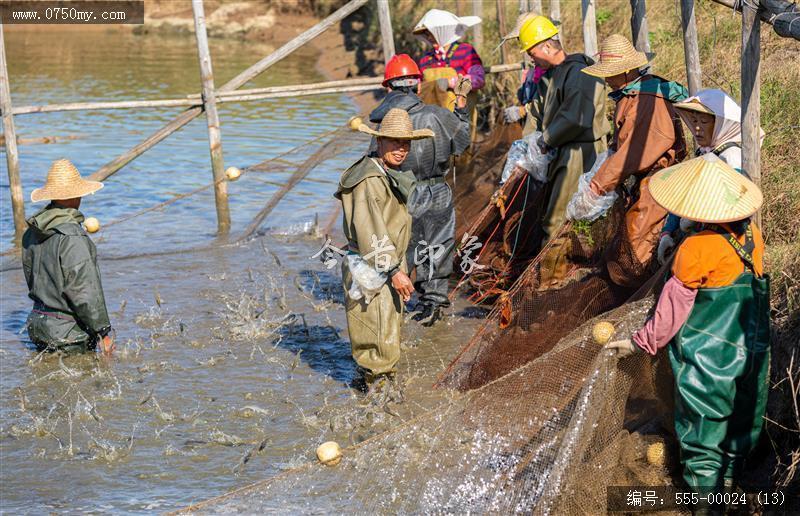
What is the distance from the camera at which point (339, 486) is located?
4.57m

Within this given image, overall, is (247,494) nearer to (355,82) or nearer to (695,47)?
(695,47)

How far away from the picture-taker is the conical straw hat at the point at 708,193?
4129 millimetres

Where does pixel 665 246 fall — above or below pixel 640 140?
below

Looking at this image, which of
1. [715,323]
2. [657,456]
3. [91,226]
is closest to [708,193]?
[715,323]

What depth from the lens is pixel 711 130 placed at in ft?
16.7

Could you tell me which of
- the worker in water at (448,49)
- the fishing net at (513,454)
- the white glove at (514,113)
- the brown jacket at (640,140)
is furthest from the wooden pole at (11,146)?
the fishing net at (513,454)

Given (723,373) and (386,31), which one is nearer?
(723,373)

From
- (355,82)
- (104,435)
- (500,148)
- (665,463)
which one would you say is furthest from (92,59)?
(665,463)

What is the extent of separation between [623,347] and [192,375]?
3.54m

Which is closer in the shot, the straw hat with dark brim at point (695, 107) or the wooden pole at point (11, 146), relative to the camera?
the straw hat with dark brim at point (695, 107)

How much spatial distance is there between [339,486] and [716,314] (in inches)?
72.8

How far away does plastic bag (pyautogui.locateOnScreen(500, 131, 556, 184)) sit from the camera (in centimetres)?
754

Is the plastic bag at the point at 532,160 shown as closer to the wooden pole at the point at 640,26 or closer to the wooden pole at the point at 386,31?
the wooden pole at the point at 640,26

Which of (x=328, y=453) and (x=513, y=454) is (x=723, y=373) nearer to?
(x=513, y=454)
